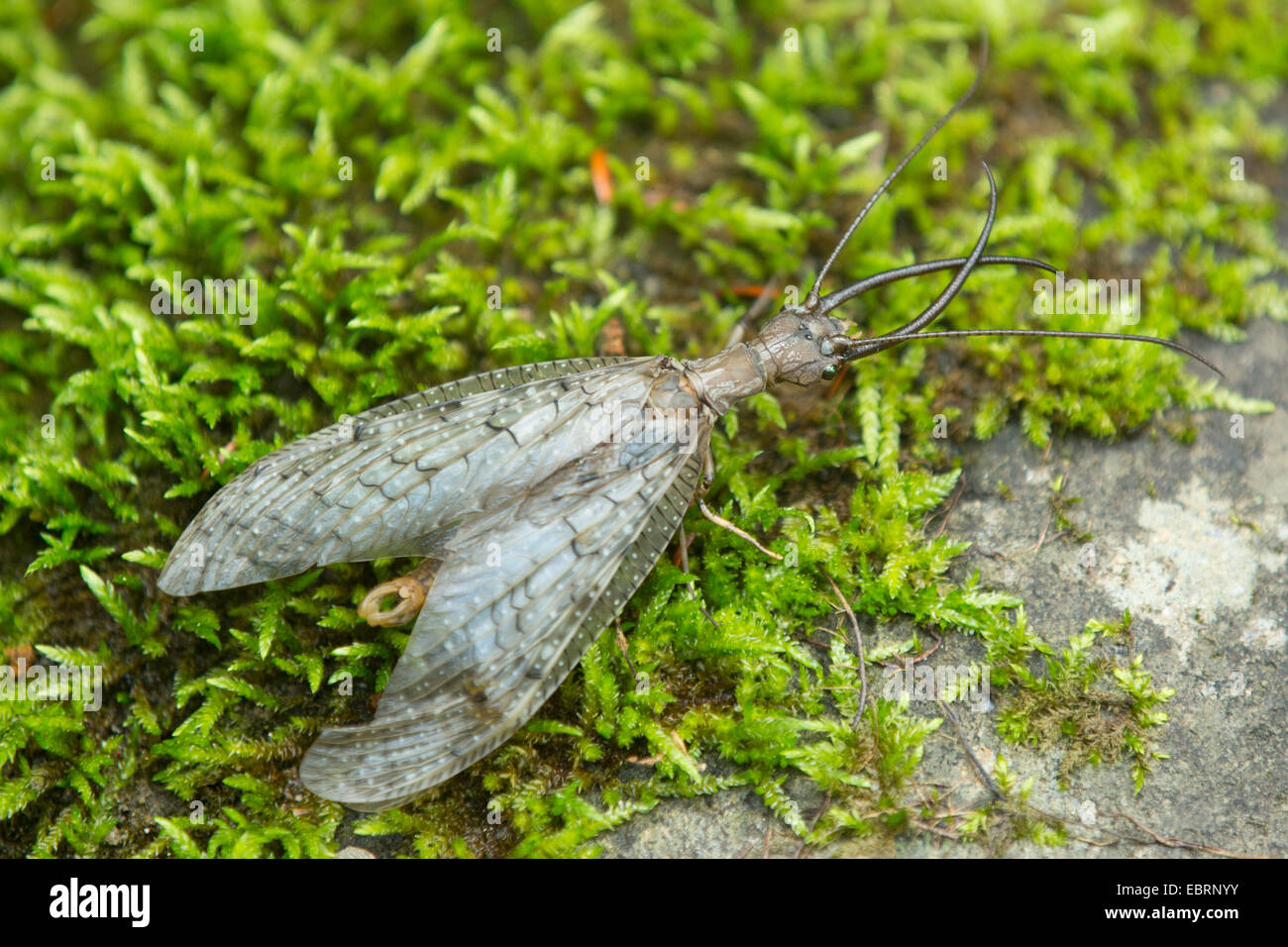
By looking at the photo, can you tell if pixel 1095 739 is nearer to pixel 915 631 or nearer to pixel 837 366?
pixel 915 631

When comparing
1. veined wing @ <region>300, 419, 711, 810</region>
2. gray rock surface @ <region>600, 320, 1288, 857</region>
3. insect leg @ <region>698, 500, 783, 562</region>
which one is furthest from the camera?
insect leg @ <region>698, 500, 783, 562</region>

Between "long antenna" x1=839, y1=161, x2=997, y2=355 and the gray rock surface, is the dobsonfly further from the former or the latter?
the gray rock surface

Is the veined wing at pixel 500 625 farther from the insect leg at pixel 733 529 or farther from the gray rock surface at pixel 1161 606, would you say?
the gray rock surface at pixel 1161 606

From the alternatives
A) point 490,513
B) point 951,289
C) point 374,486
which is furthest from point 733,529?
point 374,486

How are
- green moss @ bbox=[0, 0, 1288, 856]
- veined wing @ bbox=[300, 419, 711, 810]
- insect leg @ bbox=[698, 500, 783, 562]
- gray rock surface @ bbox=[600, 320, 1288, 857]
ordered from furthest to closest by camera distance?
insect leg @ bbox=[698, 500, 783, 562] < green moss @ bbox=[0, 0, 1288, 856] < gray rock surface @ bbox=[600, 320, 1288, 857] < veined wing @ bbox=[300, 419, 711, 810]

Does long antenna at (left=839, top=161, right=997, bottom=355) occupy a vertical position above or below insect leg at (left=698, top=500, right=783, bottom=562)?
above

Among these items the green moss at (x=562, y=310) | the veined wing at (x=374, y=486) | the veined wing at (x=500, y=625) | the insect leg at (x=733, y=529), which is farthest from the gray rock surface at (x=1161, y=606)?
the veined wing at (x=374, y=486)

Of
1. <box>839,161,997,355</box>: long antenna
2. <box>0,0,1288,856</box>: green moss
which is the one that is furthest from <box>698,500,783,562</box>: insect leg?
<box>839,161,997,355</box>: long antenna

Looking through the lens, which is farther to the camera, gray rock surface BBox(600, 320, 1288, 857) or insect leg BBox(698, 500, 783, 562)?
insect leg BBox(698, 500, 783, 562)
